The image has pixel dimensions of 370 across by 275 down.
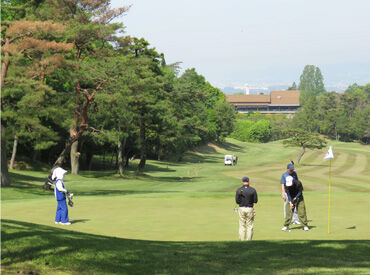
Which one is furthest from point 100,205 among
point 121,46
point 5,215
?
point 121,46

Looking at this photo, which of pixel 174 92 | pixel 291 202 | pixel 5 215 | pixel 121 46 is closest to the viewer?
pixel 291 202

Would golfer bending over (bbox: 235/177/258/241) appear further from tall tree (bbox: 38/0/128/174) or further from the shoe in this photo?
tall tree (bbox: 38/0/128/174)

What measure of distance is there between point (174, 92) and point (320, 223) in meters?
48.9

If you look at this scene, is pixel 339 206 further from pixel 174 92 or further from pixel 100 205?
pixel 174 92

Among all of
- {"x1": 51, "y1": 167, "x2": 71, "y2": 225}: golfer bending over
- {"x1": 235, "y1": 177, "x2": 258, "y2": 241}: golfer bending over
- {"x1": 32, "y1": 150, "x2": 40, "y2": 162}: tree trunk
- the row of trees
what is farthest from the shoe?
{"x1": 32, "y1": 150, "x2": 40, "y2": 162}: tree trunk

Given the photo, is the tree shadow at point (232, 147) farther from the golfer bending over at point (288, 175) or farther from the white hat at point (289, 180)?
the white hat at point (289, 180)

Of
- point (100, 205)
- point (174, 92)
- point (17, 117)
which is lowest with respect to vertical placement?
point (100, 205)

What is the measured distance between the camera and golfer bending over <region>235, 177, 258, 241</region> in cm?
1435

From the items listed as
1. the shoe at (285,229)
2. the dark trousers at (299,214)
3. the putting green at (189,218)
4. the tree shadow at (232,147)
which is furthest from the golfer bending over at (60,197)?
the tree shadow at (232,147)

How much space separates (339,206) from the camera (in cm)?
2348

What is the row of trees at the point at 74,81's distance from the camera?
32.4 metres

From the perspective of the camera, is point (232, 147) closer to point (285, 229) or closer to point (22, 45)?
point (22, 45)

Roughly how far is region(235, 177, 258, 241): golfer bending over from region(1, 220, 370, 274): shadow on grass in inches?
87.2

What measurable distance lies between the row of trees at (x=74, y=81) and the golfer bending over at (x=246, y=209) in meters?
20.4
